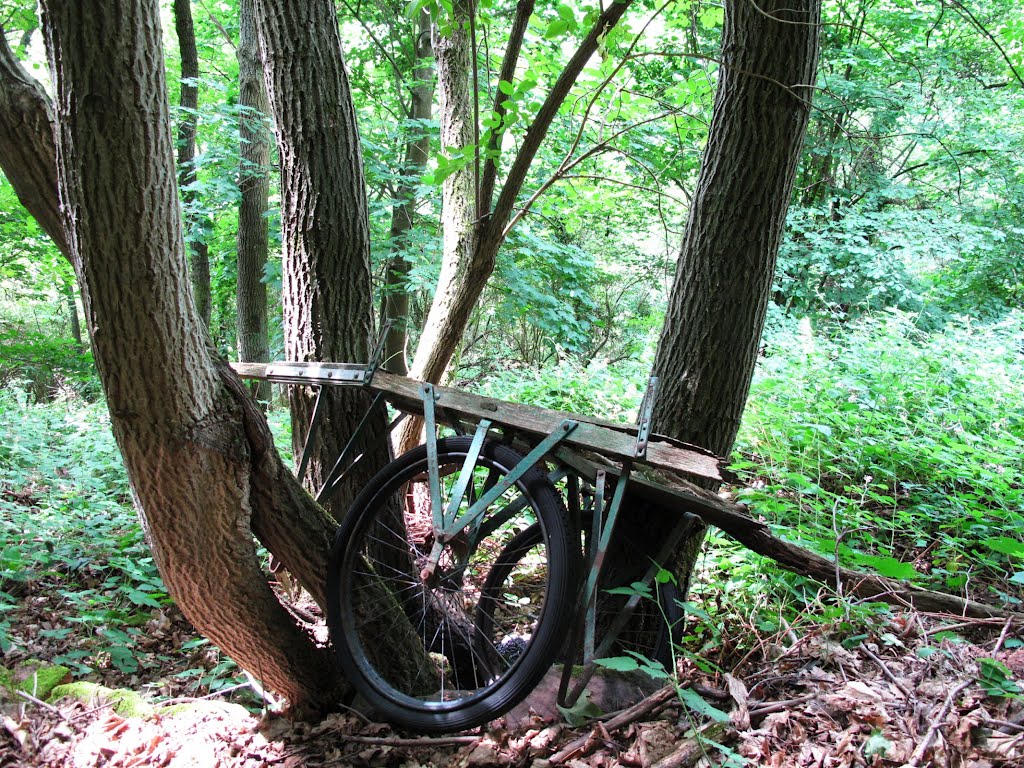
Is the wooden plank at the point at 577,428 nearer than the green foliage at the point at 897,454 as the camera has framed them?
Yes

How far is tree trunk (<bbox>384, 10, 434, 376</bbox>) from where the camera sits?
7754 millimetres

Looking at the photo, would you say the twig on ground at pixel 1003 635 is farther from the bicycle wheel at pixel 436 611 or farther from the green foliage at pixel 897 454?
the bicycle wheel at pixel 436 611

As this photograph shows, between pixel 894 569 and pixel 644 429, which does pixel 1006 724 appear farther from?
pixel 644 429

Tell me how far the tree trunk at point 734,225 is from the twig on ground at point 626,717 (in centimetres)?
71

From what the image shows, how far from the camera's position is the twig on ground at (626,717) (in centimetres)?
227

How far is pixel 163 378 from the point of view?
224 cm

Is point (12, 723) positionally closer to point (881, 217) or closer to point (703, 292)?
point (703, 292)

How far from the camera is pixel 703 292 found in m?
3.07

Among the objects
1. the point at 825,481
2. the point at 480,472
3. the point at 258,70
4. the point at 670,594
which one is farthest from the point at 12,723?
the point at 258,70

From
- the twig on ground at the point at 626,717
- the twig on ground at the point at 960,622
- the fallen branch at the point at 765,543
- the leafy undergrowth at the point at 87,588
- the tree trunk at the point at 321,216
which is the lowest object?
the leafy undergrowth at the point at 87,588

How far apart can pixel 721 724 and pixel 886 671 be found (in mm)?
592

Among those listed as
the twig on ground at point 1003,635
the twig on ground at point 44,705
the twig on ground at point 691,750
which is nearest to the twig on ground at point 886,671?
the twig on ground at point 1003,635

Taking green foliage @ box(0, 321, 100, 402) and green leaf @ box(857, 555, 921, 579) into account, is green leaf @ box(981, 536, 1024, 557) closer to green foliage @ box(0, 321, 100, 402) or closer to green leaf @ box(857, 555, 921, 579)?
green leaf @ box(857, 555, 921, 579)

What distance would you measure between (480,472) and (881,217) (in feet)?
27.1
